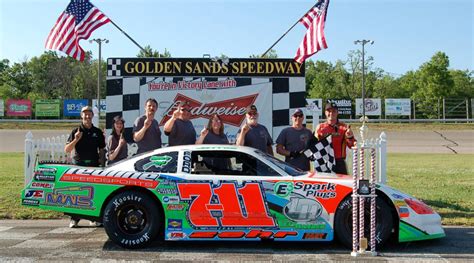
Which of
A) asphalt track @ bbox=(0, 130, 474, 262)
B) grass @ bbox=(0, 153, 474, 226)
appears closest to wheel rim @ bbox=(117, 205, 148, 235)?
asphalt track @ bbox=(0, 130, 474, 262)

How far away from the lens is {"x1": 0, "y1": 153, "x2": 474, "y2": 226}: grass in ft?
28.3

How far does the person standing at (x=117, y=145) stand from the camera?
7.91 metres

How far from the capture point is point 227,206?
19.5 feet

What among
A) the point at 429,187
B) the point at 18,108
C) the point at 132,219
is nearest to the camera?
the point at 132,219

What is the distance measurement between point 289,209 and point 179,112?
8.63ft

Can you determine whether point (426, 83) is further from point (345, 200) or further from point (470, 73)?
point (345, 200)

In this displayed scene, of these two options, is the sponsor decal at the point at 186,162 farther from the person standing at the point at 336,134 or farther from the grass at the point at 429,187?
the grass at the point at 429,187

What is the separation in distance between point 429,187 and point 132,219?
7.58 m

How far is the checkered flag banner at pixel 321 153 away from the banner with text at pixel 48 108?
42.5m

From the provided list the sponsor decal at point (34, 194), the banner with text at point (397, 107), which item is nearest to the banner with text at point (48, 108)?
the banner with text at point (397, 107)

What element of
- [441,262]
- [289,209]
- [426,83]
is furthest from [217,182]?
[426,83]

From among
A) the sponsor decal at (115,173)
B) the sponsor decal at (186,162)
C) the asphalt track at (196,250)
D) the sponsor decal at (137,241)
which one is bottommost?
the asphalt track at (196,250)

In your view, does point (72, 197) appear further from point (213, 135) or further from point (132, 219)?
point (213, 135)

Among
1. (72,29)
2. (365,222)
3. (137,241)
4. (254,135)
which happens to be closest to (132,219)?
(137,241)
